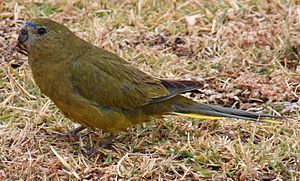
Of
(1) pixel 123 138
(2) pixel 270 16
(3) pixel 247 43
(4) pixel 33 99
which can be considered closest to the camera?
(1) pixel 123 138

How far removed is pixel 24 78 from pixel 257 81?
6.07 feet

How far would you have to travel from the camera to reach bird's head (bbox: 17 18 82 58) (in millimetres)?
5117

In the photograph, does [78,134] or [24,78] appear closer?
[78,134]

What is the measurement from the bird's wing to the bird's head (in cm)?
16

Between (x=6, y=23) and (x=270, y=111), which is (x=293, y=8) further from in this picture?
(x=6, y=23)

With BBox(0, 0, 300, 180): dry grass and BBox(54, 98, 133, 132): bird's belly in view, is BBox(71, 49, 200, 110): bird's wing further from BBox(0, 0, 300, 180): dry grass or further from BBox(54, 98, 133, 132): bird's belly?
BBox(0, 0, 300, 180): dry grass

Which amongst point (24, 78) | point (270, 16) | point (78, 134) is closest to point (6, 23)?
point (24, 78)

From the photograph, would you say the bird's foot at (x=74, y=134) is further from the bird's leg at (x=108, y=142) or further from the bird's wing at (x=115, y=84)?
the bird's wing at (x=115, y=84)

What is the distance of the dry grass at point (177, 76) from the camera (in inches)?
192

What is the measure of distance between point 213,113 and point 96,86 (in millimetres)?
833

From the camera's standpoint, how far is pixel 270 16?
7.16 meters

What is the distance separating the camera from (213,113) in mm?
5262

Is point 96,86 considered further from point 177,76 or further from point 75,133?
point 177,76

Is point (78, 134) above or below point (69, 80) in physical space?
below
